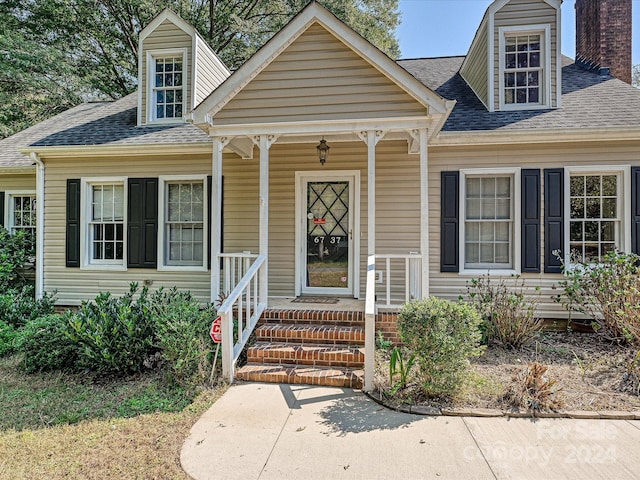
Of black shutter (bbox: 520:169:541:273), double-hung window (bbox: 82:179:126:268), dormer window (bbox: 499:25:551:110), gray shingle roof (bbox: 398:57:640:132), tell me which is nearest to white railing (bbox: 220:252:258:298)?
double-hung window (bbox: 82:179:126:268)

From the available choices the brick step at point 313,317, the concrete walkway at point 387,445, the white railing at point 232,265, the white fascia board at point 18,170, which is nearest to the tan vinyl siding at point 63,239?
the white fascia board at point 18,170

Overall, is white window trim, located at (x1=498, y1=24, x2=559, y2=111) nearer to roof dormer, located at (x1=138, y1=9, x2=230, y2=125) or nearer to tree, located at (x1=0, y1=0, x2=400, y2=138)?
roof dormer, located at (x1=138, y1=9, x2=230, y2=125)

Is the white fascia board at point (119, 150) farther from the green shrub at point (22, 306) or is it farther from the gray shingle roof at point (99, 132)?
the green shrub at point (22, 306)

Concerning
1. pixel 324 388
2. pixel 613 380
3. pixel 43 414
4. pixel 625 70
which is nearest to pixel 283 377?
pixel 324 388

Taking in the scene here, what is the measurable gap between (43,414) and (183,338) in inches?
57.7

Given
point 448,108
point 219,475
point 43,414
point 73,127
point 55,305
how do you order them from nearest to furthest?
1. point 219,475
2. point 43,414
3. point 448,108
4. point 55,305
5. point 73,127

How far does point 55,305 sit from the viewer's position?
24.3 feet

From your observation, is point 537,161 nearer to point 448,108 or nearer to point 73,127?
point 448,108

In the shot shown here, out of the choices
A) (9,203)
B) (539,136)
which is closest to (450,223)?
(539,136)

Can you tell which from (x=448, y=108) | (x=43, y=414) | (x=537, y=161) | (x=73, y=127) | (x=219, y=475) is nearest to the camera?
(x=219, y=475)

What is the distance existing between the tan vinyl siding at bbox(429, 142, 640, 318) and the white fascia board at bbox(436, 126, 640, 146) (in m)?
0.13

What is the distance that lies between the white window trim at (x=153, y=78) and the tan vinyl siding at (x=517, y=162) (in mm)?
5117

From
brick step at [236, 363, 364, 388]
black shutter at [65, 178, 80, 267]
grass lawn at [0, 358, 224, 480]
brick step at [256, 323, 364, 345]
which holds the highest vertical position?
black shutter at [65, 178, 80, 267]

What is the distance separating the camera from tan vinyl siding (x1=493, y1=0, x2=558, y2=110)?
6.69 meters
